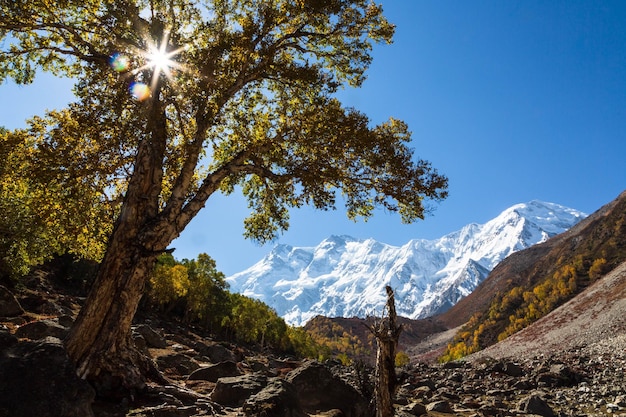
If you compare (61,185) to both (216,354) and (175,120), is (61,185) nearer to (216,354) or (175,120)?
(175,120)

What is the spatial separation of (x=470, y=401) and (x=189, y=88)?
26402mm

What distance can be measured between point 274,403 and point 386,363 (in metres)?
3.64

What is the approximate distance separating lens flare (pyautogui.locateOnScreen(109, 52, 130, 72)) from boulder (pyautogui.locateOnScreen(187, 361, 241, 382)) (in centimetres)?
1263

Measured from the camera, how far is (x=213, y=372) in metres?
17.1

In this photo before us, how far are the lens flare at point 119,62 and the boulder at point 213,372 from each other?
12627 millimetres

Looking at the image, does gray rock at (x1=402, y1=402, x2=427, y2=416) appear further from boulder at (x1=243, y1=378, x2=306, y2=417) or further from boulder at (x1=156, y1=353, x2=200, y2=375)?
boulder at (x1=243, y1=378, x2=306, y2=417)

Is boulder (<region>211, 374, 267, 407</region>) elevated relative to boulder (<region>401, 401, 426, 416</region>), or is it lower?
elevated

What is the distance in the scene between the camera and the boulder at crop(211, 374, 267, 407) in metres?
12.3

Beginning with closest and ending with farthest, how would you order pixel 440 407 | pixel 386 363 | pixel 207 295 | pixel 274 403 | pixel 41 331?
pixel 274 403 < pixel 386 363 < pixel 41 331 < pixel 440 407 < pixel 207 295

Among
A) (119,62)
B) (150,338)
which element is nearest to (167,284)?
(150,338)

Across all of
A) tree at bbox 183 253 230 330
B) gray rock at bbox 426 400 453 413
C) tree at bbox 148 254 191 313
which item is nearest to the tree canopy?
gray rock at bbox 426 400 453 413

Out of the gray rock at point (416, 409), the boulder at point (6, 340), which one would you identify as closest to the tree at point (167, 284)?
the gray rock at point (416, 409)

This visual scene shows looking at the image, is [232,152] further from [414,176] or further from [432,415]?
[432,415]

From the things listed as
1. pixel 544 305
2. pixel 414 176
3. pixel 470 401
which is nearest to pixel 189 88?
pixel 414 176
